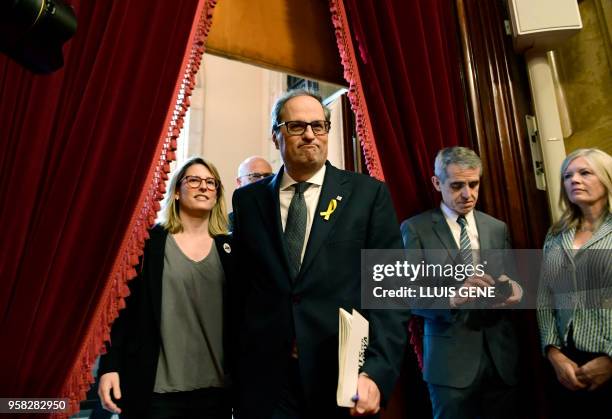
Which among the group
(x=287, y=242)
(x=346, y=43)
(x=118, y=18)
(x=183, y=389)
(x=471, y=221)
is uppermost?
(x=346, y=43)

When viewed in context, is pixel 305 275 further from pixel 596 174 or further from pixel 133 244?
pixel 596 174

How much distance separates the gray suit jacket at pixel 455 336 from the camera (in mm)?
1547

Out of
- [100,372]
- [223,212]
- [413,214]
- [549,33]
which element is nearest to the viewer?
[100,372]

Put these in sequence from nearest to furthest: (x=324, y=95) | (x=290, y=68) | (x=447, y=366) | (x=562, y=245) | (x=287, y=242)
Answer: (x=287, y=242)
(x=447, y=366)
(x=562, y=245)
(x=290, y=68)
(x=324, y=95)

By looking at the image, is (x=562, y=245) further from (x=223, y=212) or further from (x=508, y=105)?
(x=223, y=212)

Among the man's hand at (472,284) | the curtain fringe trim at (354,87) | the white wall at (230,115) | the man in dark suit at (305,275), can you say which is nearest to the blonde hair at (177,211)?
the man in dark suit at (305,275)

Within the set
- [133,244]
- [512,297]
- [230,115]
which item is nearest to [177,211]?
[133,244]

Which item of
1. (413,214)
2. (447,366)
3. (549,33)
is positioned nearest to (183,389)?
(447,366)

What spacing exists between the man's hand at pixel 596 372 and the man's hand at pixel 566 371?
0.07ft

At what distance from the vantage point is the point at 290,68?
6.91 ft

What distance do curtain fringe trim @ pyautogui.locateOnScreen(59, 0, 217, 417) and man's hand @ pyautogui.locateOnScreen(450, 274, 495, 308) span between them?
1071 millimetres

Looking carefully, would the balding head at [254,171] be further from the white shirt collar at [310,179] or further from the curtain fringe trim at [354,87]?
the white shirt collar at [310,179]

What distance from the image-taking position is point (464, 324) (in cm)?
161

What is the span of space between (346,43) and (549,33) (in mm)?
1160
